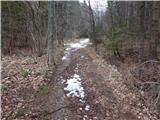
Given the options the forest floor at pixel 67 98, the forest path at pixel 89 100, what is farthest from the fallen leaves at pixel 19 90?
the forest path at pixel 89 100

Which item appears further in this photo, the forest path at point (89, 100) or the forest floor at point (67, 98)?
the forest path at point (89, 100)

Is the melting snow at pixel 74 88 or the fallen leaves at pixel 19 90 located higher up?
the fallen leaves at pixel 19 90

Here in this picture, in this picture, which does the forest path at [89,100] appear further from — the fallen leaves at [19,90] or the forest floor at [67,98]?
the fallen leaves at [19,90]

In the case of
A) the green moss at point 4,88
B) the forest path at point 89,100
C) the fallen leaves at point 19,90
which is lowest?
the forest path at point 89,100

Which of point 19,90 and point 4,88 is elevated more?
point 4,88

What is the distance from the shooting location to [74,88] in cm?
1150

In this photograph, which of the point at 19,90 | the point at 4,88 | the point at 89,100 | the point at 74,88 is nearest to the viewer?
the point at 89,100

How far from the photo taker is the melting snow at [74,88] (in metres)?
10.5

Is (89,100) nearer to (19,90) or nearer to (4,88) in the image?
(19,90)

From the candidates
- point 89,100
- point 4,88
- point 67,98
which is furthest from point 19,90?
point 89,100

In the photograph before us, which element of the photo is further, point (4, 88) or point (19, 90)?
point (19, 90)

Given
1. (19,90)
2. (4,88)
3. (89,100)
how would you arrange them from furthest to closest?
(19,90), (4,88), (89,100)

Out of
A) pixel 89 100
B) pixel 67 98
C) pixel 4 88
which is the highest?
pixel 4 88

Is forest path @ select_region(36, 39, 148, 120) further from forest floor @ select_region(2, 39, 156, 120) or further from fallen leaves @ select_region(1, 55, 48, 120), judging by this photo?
fallen leaves @ select_region(1, 55, 48, 120)
